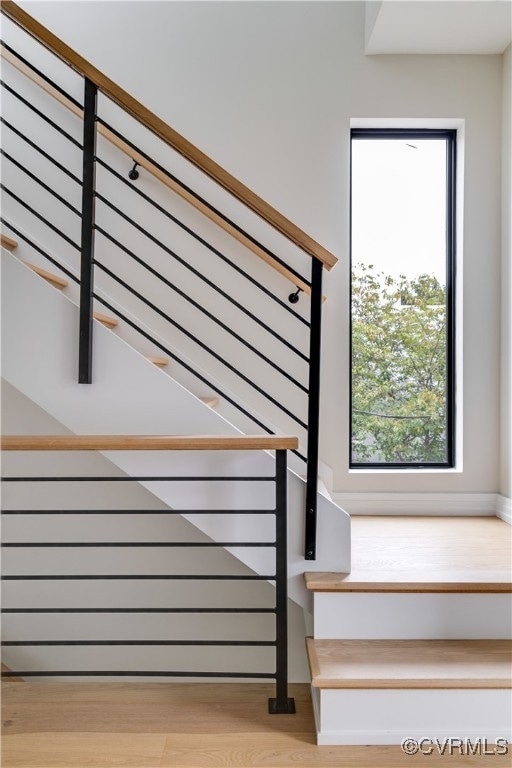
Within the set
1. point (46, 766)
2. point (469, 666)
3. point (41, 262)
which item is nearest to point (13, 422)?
point (41, 262)

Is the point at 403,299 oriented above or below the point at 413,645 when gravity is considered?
above

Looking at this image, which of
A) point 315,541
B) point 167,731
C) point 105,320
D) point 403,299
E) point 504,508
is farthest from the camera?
point 403,299

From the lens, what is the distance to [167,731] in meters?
1.81

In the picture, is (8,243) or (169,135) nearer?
(169,135)

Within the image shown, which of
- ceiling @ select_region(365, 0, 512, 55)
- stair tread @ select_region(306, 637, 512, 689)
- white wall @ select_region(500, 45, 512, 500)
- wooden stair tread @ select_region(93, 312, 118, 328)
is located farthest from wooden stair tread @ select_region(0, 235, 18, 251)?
white wall @ select_region(500, 45, 512, 500)

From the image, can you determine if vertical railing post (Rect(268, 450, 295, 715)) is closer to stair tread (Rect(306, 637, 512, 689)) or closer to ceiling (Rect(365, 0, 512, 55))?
stair tread (Rect(306, 637, 512, 689))

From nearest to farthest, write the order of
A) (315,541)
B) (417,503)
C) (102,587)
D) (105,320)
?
(315,541) → (105,320) → (102,587) → (417,503)

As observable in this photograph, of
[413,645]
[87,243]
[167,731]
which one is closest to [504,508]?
[413,645]

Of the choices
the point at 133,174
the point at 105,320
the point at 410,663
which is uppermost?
the point at 133,174

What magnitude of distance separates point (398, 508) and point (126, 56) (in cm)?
263

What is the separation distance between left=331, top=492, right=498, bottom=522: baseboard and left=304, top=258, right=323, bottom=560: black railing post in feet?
3.39

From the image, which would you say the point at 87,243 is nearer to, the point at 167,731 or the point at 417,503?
the point at 167,731

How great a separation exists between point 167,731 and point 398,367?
1989mm

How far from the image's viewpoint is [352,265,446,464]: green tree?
119 inches
